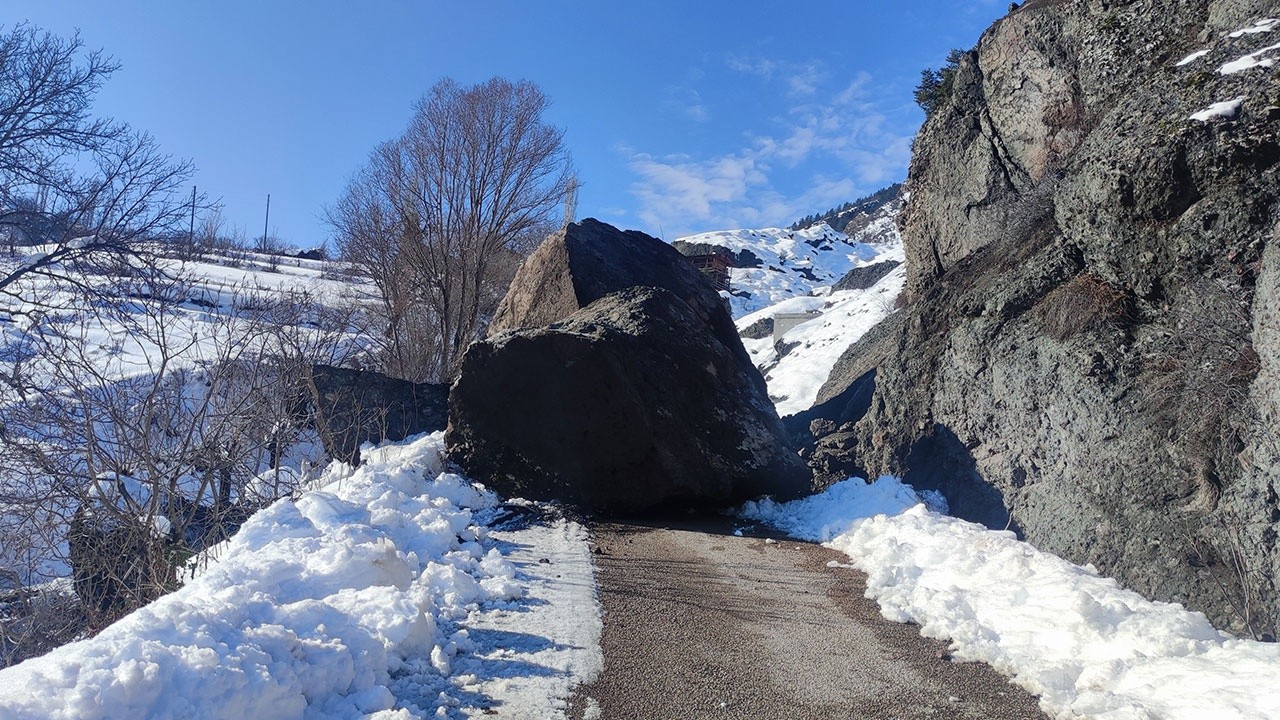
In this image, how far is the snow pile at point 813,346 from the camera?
2845cm

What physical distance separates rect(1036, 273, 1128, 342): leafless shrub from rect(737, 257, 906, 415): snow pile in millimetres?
17097

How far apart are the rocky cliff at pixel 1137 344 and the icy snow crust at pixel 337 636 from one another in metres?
4.53

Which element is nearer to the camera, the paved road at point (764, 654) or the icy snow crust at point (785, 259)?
the paved road at point (764, 654)

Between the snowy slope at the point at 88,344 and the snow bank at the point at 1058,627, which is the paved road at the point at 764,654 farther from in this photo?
the snowy slope at the point at 88,344

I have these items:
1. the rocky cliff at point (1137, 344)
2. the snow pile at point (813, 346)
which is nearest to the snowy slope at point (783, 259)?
the snow pile at point (813, 346)

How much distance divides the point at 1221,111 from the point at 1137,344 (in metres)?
2.16

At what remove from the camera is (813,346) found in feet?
115

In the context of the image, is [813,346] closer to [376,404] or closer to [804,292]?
[376,404]

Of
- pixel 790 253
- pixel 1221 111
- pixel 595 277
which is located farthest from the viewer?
pixel 790 253

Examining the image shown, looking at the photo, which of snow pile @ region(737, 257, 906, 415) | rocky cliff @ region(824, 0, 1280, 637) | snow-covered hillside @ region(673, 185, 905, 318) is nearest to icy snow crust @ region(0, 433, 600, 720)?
rocky cliff @ region(824, 0, 1280, 637)

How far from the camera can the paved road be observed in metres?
4.20

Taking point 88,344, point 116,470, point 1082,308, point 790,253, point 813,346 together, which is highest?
point 790,253

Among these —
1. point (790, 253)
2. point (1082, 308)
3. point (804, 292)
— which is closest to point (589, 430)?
point (1082, 308)

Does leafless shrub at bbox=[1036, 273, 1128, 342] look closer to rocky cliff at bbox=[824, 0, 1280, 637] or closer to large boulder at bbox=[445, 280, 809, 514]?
rocky cliff at bbox=[824, 0, 1280, 637]
